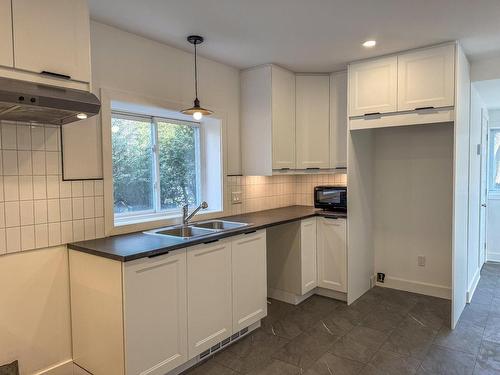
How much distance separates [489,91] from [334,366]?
334cm

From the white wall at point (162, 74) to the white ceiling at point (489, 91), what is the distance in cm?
245

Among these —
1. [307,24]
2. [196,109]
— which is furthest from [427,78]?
[196,109]

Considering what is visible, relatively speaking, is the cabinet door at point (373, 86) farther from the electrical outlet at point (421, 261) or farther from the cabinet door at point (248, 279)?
the electrical outlet at point (421, 261)

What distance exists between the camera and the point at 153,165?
10.5ft

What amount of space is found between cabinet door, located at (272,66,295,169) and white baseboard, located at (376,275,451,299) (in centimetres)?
173

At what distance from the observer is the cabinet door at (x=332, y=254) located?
359 cm

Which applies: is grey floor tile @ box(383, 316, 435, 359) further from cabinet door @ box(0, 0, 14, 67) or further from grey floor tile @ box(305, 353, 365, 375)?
cabinet door @ box(0, 0, 14, 67)

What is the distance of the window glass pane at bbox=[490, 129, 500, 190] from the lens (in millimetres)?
5160

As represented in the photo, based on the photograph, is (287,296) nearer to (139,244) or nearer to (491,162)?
(139,244)

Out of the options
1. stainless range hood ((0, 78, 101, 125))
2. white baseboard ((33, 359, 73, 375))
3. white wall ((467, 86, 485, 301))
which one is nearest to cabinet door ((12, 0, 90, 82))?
stainless range hood ((0, 78, 101, 125))

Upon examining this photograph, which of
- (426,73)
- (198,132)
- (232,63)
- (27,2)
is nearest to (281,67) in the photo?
(232,63)

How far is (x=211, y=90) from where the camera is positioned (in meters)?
3.40

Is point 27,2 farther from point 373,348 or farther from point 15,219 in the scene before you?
point 373,348

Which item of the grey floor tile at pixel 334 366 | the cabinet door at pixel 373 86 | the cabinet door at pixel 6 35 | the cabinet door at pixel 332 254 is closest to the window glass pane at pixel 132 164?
the cabinet door at pixel 6 35
